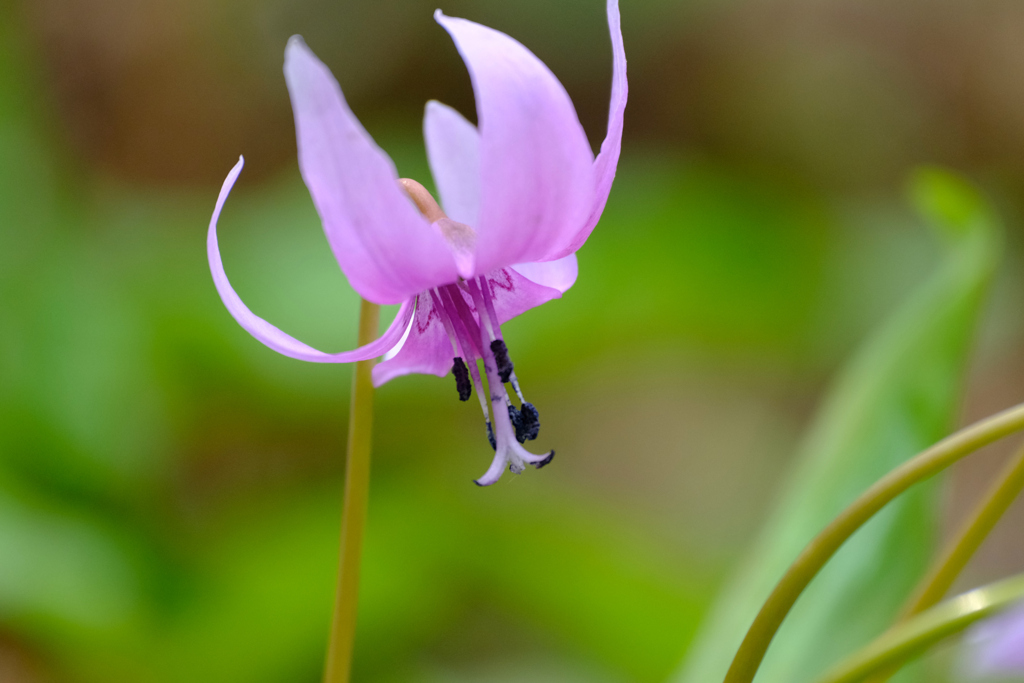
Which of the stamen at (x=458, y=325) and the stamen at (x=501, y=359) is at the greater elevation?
the stamen at (x=458, y=325)

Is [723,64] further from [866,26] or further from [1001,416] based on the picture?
[1001,416]

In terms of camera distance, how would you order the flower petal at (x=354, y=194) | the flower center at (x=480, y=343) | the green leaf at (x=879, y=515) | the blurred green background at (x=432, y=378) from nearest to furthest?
the flower petal at (x=354, y=194)
the flower center at (x=480, y=343)
the green leaf at (x=879, y=515)
the blurred green background at (x=432, y=378)

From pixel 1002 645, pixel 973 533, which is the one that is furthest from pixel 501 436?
pixel 973 533

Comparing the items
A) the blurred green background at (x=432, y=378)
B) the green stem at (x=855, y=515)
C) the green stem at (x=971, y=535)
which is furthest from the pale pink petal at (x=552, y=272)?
the blurred green background at (x=432, y=378)

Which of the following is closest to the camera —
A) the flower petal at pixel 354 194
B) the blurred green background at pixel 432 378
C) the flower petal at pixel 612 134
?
the flower petal at pixel 354 194

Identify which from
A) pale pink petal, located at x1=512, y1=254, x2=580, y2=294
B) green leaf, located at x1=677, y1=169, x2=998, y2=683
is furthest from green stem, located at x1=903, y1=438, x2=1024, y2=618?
pale pink petal, located at x1=512, y1=254, x2=580, y2=294

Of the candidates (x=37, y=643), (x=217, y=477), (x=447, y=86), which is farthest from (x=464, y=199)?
(x=447, y=86)

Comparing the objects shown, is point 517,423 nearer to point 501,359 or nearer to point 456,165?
point 501,359

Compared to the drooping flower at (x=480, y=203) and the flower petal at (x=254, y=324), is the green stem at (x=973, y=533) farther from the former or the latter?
the flower petal at (x=254, y=324)
